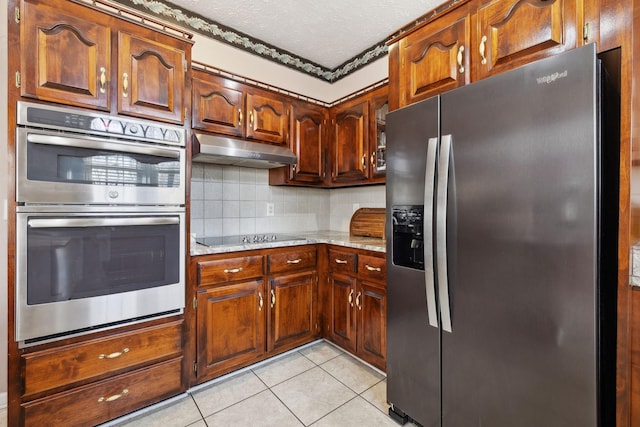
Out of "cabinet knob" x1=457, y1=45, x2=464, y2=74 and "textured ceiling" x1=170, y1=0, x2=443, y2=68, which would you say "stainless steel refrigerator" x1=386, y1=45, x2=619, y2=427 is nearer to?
"cabinet knob" x1=457, y1=45, x2=464, y2=74

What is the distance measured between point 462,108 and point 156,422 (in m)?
2.27

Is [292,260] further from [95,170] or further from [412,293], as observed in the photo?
[95,170]

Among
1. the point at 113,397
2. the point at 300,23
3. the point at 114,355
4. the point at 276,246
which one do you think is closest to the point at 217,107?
the point at 300,23

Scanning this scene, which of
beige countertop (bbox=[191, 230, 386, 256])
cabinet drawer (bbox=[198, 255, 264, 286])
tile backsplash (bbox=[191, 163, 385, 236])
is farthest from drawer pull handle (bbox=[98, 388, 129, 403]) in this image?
tile backsplash (bbox=[191, 163, 385, 236])

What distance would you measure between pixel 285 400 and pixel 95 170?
1.71 metres

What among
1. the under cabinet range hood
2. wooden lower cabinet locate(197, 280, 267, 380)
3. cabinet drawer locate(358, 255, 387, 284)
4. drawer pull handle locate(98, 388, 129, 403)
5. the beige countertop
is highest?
the under cabinet range hood

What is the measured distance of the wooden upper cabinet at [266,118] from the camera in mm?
2320

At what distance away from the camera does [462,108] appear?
4.12 ft

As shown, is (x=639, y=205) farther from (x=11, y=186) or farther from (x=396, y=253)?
(x=11, y=186)

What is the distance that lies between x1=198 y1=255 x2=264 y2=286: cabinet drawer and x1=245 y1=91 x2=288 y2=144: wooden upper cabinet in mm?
1003

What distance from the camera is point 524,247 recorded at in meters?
1.08

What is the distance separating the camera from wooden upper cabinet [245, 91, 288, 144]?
2.32 m

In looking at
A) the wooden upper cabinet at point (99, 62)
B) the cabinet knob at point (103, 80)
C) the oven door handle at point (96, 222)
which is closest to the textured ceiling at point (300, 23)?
the wooden upper cabinet at point (99, 62)

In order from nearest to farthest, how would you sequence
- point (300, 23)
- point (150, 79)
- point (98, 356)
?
point (98, 356)
point (150, 79)
point (300, 23)
